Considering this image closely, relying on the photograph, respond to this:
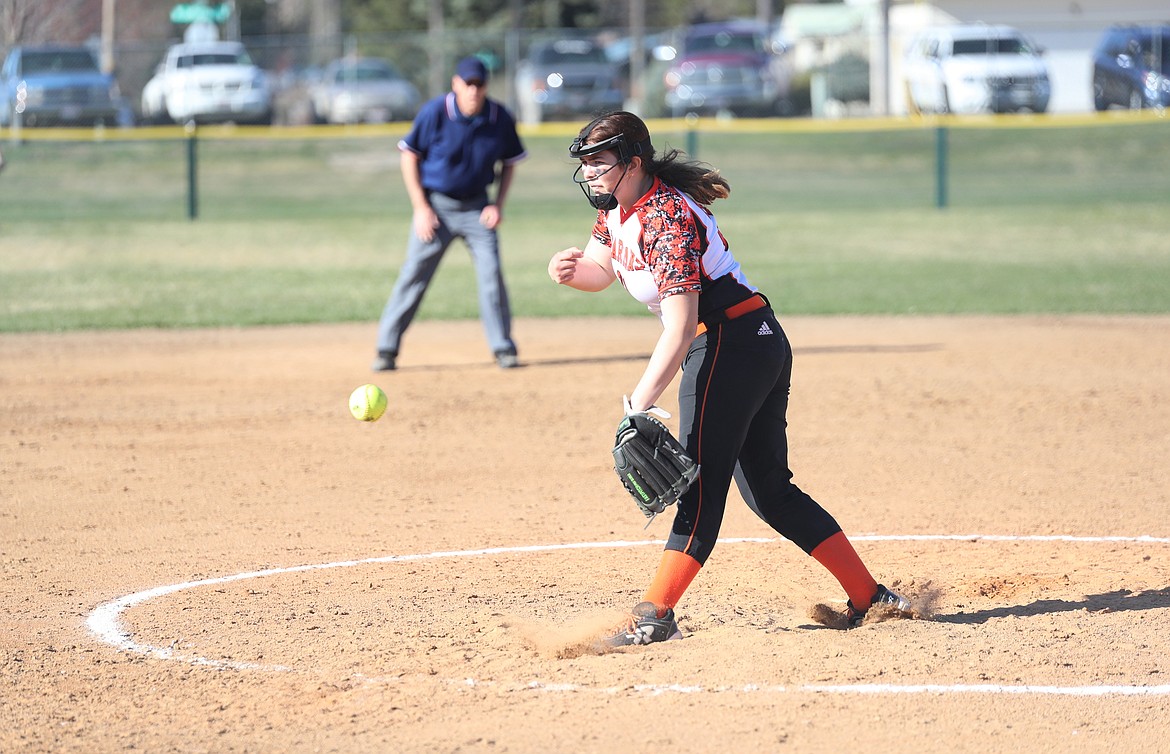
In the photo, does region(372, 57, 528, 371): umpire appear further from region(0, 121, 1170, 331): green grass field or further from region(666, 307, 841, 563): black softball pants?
region(666, 307, 841, 563): black softball pants

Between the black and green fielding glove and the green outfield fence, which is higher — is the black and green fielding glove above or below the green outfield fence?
below

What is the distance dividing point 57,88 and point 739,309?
912 inches

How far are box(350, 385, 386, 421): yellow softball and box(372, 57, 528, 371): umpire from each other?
2333 mm

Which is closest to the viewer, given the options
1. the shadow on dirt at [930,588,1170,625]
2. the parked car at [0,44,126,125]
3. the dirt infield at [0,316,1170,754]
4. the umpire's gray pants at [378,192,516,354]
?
the dirt infield at [0,316,1170,754]

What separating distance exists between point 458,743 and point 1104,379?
766 centimetres

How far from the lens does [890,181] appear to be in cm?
2638

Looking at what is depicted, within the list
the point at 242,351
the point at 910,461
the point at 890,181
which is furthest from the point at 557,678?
the point at 890,181

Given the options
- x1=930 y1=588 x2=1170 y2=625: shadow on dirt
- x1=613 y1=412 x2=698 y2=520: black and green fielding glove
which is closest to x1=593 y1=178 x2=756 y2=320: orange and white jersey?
x1=613 y1=412 x2=698 y2=520: black and green fielding glove

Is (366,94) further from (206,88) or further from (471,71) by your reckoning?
(471,71)

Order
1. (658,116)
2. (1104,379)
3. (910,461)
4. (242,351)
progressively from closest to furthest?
(910,461)
(1104,379)
(242,351)
(658,116)

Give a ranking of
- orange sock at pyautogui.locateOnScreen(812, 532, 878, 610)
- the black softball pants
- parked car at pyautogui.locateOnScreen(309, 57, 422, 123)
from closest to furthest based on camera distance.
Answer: the black softball pants → orange sock at pyautogui.locateOnScreen(812, 532, 878, 610) → parked car at pyautogui.locateOnScreen(309, 57, 422, 123)

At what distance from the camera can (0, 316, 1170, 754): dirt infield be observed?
4.27 meters

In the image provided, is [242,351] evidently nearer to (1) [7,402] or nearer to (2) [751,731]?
(1) [7,402]

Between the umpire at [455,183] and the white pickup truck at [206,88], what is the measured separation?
1878 centimetres
